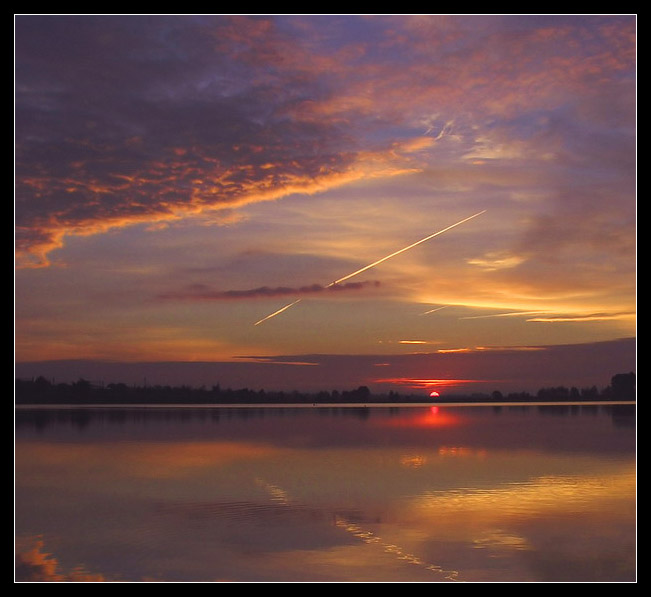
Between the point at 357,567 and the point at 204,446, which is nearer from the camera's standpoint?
the point at 357,567

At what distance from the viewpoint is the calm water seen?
46.5 ft

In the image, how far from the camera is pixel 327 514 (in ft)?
59.9

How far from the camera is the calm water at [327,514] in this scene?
1419 centimetres

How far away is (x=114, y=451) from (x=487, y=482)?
1688 centimetres

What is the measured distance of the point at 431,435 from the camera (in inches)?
1682

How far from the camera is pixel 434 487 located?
22281 millimetres
